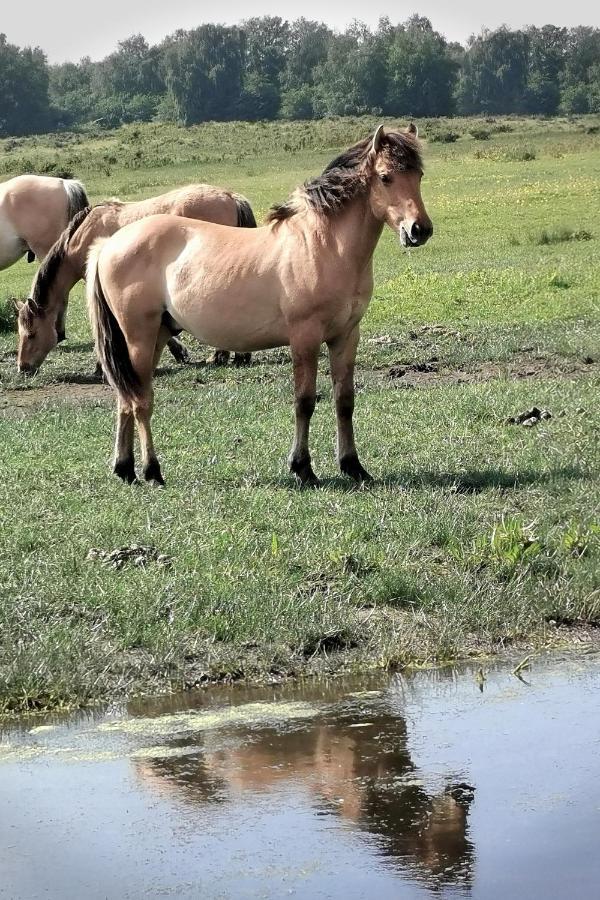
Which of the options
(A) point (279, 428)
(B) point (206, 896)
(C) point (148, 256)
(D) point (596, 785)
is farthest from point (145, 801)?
(A) point (279, 428)

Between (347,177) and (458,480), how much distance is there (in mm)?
2058

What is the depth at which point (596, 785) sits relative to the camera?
439 cm

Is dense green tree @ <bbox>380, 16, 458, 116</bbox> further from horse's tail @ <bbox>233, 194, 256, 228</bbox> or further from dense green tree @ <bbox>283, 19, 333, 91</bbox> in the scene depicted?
horse's tail @ <bbox>233, 194, 256, 228</bbox>

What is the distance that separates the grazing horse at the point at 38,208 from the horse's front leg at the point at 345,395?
822 centimetres

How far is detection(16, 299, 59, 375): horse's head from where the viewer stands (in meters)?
13.1

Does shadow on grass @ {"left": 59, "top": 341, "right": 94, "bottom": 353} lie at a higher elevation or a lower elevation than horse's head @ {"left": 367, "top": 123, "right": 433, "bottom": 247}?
lower

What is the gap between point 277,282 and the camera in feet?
29.3

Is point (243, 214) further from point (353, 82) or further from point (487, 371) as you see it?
point (353, 82)

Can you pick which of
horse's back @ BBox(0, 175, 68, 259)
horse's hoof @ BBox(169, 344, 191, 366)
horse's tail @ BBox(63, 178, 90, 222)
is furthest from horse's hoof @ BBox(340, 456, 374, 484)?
horse's back @ BBox(0, 175, 68, 259)

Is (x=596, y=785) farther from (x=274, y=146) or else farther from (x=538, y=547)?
(x=274, y=146)

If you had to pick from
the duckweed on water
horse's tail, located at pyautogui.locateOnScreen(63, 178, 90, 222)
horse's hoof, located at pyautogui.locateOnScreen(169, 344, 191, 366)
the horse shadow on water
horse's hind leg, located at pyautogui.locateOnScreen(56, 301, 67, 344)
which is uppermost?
horse's tail, located at pyautogui.locateOnScreen(63, 178, 90, 222)

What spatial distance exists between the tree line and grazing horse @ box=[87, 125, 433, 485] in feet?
336

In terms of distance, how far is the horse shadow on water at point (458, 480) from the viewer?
832 centimetres

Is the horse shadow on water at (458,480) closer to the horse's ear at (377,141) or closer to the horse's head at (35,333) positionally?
the horse's ear at (377,141)
